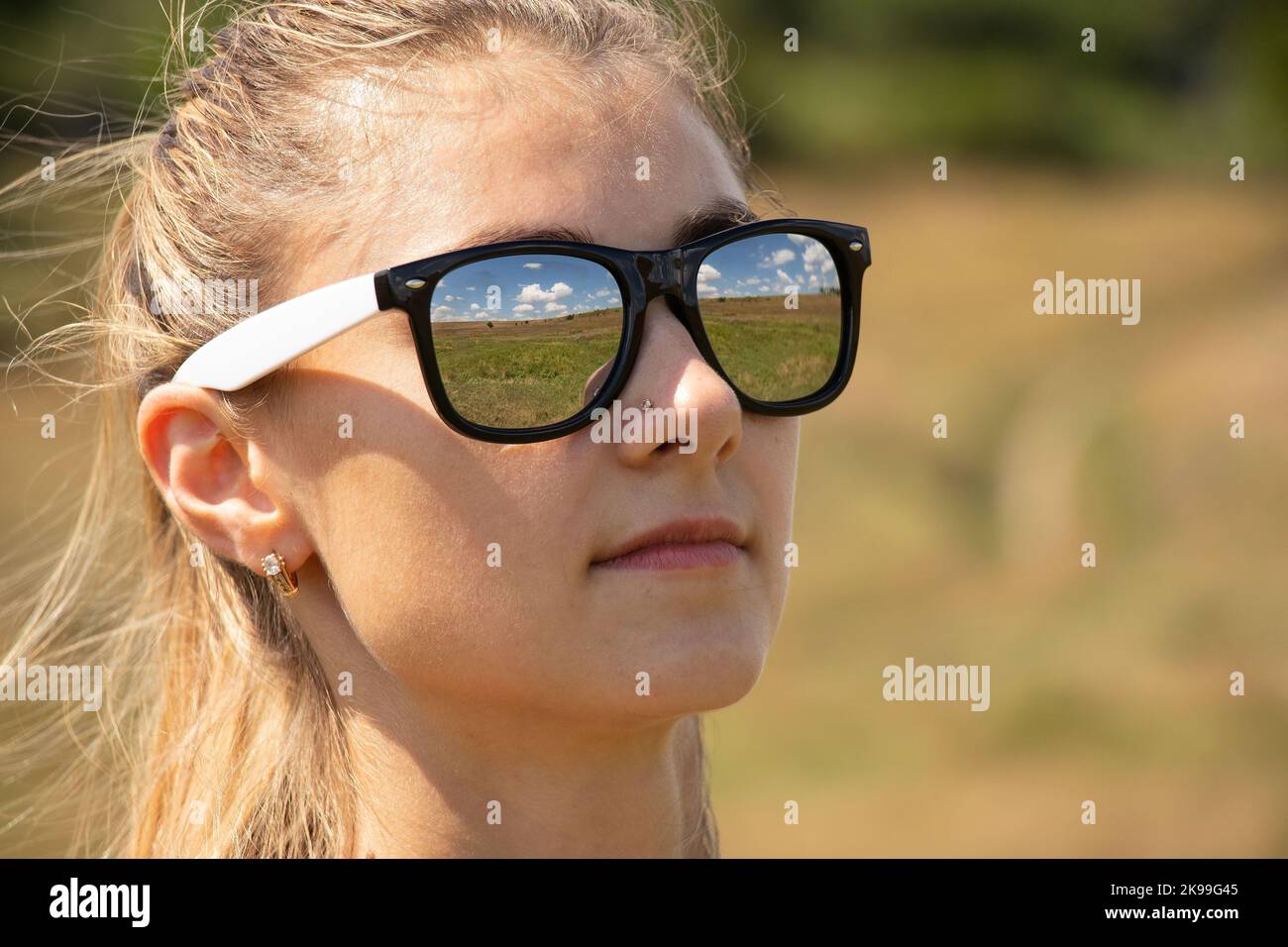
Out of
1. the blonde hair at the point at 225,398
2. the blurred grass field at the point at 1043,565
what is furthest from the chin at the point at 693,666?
the blurred grass field at the point at 1043,565

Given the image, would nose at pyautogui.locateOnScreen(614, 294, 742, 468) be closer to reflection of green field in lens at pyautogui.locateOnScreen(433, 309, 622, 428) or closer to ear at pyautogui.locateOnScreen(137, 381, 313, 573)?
reflection of green field in lens at pyautogui.locateOnScreen(433, 309, 622, 428)

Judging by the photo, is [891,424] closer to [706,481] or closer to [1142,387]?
[1142,387]

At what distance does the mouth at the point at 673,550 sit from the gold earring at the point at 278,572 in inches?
16.4

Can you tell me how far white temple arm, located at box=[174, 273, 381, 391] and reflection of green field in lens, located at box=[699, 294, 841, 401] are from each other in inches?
15.6

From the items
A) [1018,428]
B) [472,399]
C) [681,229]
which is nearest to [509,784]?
[472,399]

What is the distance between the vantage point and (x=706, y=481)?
63.2 inches

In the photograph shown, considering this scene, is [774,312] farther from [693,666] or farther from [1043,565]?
[1043,565]

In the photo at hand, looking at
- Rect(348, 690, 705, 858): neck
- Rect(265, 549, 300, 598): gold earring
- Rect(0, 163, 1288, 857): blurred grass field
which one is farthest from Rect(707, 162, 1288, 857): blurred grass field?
Rect(265, 549, 300, 598): gold earring

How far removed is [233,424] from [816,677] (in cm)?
556

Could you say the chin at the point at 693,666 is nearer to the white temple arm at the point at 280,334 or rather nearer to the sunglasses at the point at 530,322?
the sunglasses at the point at 530,322

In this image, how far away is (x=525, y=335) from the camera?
5.30ft

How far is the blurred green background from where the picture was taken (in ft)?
19.1

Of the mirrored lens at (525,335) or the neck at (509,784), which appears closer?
the mirrored lens at (525,335)

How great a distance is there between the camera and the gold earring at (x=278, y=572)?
1.73m
